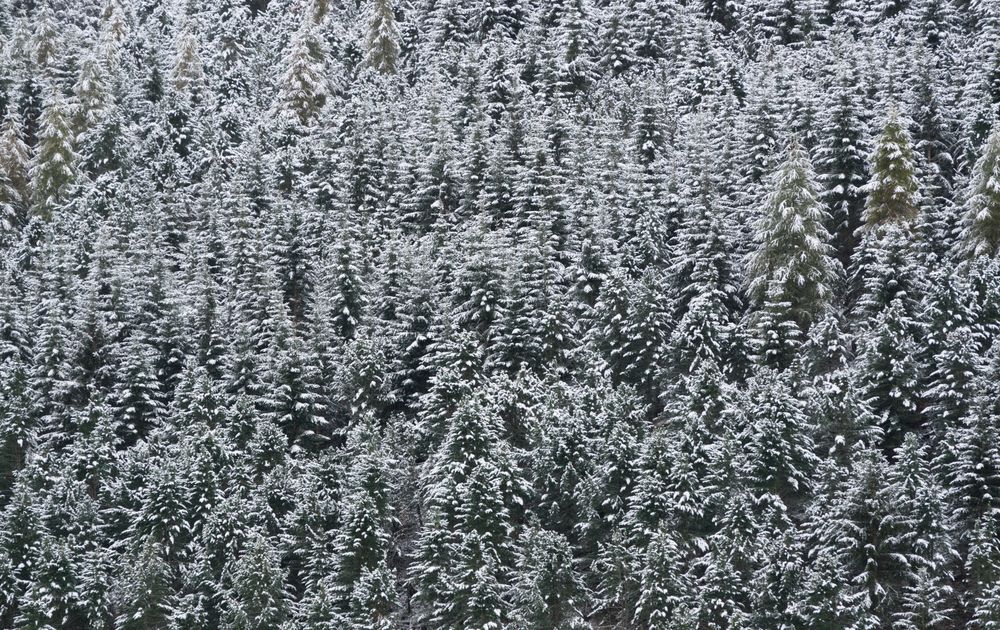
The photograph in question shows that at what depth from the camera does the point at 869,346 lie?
164 ft

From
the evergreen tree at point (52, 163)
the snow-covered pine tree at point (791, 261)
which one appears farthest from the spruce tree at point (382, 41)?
the snow-covered pine tree at point (791, 261)

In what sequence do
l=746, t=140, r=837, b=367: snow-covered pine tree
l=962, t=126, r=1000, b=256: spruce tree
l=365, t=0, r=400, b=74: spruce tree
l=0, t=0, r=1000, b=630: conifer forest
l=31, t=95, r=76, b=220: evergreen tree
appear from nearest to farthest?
l=0, t=0, r=1000, b=630: conifer forest < l=746, t=140, r=837, b=367: snow-covered pine tree < l=962, t=126, r=1000, b=256: spruce tree < l=31, t=95, r=76, b=220: evergreen tree < l=365, t=0, r=400, b=74: spruce tree

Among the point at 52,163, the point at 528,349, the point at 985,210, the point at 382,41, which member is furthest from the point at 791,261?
the point at 52,163

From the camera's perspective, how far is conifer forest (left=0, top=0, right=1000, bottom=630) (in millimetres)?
46500

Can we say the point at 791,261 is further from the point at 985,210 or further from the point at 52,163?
the point at 52,163

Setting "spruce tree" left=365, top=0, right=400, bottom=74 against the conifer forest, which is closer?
the conifer forest

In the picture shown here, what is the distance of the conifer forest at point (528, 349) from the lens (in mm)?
46500

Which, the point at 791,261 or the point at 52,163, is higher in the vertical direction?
the point at 791,261

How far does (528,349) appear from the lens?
5984 cm

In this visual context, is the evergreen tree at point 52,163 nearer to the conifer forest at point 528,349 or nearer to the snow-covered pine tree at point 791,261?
the conifer forest at point 528,349

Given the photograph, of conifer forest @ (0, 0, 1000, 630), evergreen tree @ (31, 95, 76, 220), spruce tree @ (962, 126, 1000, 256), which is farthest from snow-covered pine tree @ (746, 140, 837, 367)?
evergreen tree @ (31, 95, 76, 220)

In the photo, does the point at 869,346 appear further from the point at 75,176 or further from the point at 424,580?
the point at 75,176

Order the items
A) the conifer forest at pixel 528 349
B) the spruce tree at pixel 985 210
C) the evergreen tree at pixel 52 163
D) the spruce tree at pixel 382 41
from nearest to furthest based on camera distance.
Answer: the conifer forest at pixel 528 349 → the spruce tree at pixel 985 210 → the evergreen tree at pixel 52 163 → the spruce tree at pixel 382 41

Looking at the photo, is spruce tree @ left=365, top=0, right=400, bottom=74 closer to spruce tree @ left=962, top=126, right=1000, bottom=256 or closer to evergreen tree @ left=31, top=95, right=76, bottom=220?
evergreen tree @ left=31, top=95, right=76, bottom=220
